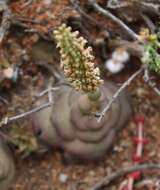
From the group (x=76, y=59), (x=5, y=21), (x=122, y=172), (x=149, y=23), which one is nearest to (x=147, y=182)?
(x=122, y=172)

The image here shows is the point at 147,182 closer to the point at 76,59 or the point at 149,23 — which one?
the point at 149,23

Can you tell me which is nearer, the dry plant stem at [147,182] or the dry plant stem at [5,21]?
the dry plant stem at [5,21]

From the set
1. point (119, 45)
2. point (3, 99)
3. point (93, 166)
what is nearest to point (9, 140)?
point (3, 99)

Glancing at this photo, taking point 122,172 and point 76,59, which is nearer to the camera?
point 76,59

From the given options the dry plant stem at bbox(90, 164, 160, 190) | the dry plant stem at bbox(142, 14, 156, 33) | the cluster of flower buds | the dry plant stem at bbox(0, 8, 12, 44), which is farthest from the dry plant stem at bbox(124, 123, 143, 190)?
the cluster of flower buds

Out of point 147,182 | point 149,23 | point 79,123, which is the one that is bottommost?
point 147,182

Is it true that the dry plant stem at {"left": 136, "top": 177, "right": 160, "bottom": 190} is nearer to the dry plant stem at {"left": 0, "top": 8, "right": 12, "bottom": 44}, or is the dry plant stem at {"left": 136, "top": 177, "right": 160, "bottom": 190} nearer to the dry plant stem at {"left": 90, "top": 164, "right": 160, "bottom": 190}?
the dry plant stem at {"left": 90, "top": 164, "right": 160, "bottom": 190}

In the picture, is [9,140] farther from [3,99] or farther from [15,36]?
[15,36]

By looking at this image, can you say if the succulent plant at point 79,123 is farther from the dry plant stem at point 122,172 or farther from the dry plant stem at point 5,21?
the dry plant stem at point 5,21

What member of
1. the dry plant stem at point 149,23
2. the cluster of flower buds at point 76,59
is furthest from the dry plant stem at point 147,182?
the cluster of flower buds at point 76,59
